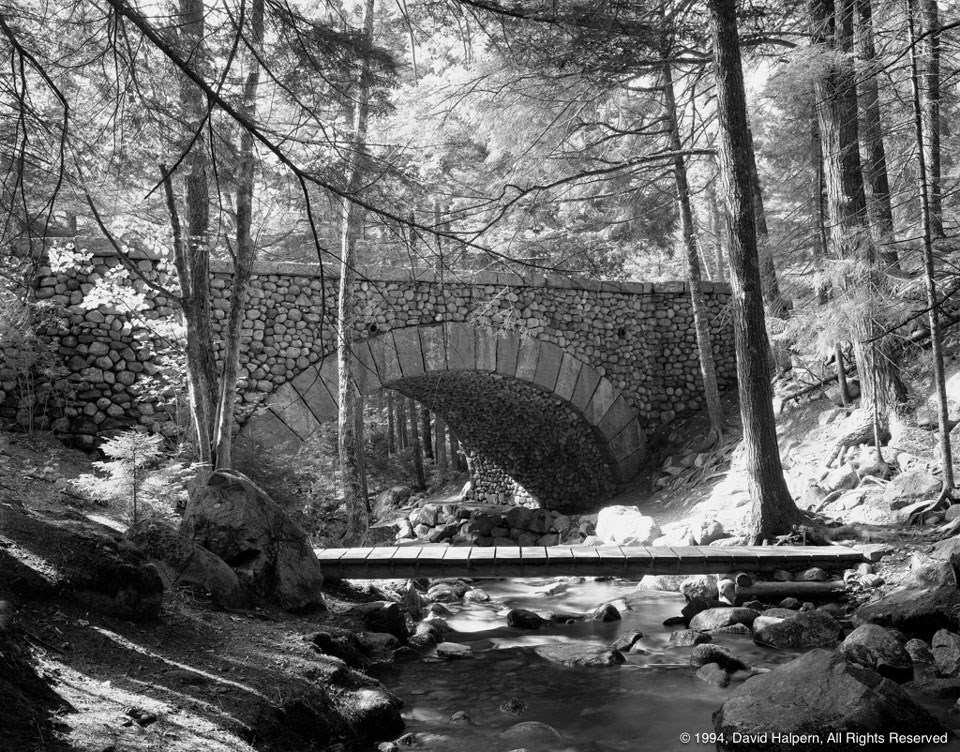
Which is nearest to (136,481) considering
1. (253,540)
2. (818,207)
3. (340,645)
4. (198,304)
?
(253,540)

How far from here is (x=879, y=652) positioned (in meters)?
3.79

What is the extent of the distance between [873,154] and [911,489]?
3.24 meters

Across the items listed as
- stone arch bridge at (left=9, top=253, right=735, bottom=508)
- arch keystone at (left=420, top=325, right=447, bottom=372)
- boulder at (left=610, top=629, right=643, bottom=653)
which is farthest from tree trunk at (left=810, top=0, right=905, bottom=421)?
arch keystone at (left=420, top=325, right=447, bottom=372)

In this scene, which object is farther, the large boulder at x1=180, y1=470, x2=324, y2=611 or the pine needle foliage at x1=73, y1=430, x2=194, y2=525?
the pine needle foliage at x1=73, y1=430, x2=194, y2=525

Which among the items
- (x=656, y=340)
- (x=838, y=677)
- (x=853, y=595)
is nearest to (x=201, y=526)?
(x=838, y=677)

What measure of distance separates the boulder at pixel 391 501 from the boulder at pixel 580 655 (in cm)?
924

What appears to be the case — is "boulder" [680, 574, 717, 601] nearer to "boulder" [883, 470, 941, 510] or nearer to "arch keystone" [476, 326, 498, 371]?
"boulder" [883, 470, 941, 510]

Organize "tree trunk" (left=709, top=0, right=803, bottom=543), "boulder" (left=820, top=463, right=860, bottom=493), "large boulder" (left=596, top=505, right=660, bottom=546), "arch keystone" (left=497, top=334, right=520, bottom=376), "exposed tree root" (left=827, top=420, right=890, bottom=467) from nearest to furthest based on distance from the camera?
"tree trunk" (left=709, top=0, right=803, bottom=543), "boulder" (left=820, top=463, right=860, bottom=493), "exposed tree root" (left=827, top=420, right=890, bottom=467), "large boulder" (left=596, top=505, right=660, bottom=546), "arch keystone" (left=497, top=334, right=520, bottom=376)

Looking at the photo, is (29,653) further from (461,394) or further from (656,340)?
(656,340)

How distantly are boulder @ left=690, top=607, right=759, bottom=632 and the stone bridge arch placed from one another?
4885 mm

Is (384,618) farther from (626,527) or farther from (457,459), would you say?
(457,459)

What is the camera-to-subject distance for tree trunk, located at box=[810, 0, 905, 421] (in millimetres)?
6414

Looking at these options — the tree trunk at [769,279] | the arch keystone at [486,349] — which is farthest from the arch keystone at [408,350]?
the tree trunk at [769,279]

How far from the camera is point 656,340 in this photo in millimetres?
11875
